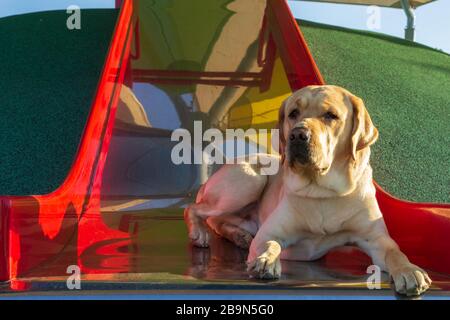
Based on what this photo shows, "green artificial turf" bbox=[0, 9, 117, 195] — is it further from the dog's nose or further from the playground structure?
the dog's nose

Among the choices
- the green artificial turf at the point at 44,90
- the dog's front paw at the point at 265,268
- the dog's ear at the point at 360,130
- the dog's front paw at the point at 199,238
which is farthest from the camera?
the green artificial turf at the point at 44,90

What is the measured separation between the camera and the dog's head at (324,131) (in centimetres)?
191

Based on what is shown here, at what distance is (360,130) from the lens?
6.62 feet

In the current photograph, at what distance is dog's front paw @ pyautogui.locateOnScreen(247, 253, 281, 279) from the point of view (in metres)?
1.59

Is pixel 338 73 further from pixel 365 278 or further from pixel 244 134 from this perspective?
pixel 365 278

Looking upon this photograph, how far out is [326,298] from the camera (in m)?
1.39

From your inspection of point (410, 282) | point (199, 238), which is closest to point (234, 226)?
point (199, 238)

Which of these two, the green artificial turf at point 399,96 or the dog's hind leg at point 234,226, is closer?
the dog's hind leg at point 234,226

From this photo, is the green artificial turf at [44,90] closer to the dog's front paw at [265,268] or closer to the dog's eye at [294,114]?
the dog's eye at [294,114]

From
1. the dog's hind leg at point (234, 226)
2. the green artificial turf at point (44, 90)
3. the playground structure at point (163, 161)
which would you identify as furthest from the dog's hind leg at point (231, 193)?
the green artificial turf at point (44, 90)

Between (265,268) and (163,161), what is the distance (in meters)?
1.65
